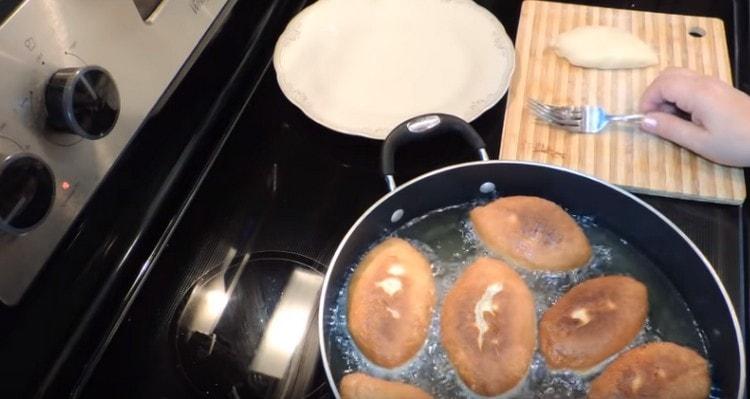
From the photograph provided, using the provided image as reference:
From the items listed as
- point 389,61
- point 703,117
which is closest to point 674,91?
point 703,117

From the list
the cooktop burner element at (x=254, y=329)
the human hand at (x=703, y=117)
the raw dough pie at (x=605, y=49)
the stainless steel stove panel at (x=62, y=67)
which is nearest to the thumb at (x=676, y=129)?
the human hand at (x=703, y=117)

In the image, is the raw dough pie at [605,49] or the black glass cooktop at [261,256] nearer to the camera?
the black glass cooktop at [261,256]

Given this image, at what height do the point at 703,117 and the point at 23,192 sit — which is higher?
the point at 23,192

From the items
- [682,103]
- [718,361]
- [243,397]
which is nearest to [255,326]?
[243,397]

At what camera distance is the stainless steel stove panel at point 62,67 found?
0.44 meters

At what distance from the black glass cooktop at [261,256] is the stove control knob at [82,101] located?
0.18 metres

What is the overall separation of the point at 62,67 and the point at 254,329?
0.92ft

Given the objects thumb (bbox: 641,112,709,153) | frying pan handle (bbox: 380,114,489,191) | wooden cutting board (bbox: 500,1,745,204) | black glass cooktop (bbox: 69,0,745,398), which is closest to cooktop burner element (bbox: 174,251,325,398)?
black glass cooktop (bbox: 69,0,745,398)

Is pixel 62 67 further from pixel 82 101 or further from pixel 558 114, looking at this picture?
pixel 558 114

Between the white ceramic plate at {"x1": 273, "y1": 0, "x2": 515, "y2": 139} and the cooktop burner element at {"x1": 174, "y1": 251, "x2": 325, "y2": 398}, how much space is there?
0.19 meters

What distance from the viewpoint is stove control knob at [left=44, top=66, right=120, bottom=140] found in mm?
451

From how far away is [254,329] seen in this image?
22.8 inches

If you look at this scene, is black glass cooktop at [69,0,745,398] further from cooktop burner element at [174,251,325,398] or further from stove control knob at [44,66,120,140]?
stove control knob at [44,66,120,140]

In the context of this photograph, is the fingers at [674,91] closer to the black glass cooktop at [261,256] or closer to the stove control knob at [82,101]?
the black glass cooktop at [261,256]
